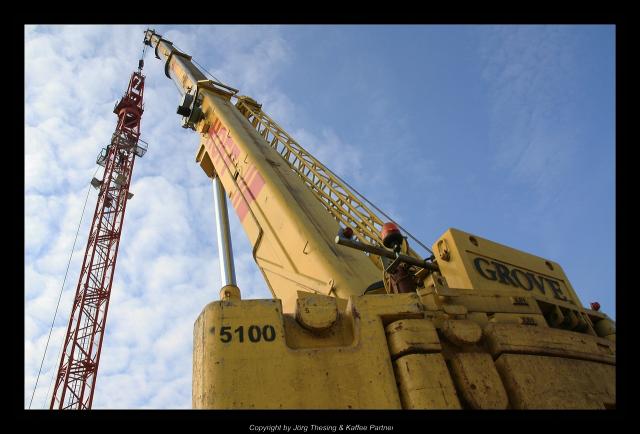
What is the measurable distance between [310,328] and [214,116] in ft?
20.1

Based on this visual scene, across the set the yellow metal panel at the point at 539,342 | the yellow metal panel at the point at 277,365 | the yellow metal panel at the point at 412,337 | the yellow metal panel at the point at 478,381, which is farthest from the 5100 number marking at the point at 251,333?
the yellow metal panel at the point at 539,342

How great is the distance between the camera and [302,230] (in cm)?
552

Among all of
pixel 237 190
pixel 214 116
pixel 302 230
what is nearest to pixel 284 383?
pixel 302 230

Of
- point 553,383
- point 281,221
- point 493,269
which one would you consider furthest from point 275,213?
point 553,383

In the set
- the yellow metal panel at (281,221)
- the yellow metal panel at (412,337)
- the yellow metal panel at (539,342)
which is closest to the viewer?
the yellow metal panel at (412,337)

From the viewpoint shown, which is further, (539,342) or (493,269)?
(493,269)

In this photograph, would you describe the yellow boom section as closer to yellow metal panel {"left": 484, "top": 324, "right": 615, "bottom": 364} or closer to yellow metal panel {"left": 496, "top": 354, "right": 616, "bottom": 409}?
yellow metal panel {"left": 484, "top": 324, "right": 615, "bottom": 364}

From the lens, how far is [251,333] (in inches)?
121

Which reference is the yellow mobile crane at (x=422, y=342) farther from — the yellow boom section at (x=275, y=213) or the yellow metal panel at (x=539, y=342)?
the yellow boom section at (x=275, y=213)

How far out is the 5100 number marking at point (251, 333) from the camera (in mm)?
3041

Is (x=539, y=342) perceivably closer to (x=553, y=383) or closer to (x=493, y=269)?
(x=553, y=383)

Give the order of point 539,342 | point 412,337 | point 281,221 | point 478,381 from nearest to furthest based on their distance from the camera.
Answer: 1. point 478,381
2. point 412,337
3. point 539,342
4. point 281,221
